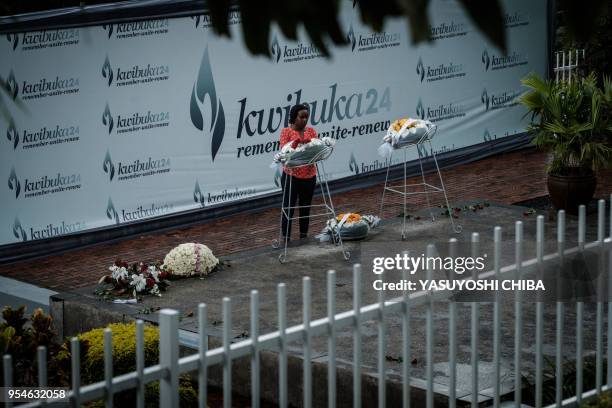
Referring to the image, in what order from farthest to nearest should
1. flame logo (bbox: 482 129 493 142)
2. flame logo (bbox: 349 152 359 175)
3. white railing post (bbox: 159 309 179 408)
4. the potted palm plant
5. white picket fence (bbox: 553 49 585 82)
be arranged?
white picket fence (bbox: 553 49 585 82) → flame logo (bbox: 482 129 493 142) → flame logo (bbox: 349 152 359 175) → the potted palm plant → white railing post (bbox: 159 309 179 408)

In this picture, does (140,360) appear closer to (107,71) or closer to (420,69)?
(107,71)

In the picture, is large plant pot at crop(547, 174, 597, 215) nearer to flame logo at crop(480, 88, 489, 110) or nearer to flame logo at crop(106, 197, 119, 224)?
flame logo at crop(480, 88, 489, 110)

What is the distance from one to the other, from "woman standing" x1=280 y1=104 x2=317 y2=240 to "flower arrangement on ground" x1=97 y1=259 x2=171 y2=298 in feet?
6.56

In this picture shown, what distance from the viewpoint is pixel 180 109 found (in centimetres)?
1486

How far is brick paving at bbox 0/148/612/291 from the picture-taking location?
12953 mm

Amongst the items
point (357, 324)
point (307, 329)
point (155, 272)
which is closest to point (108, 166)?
point (155, 272)

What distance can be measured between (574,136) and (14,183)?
7028 mm

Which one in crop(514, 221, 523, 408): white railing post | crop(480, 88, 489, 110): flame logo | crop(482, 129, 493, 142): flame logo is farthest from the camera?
crop(482, 129, 493, 142): flame logo

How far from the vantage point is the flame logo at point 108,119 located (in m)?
14.1

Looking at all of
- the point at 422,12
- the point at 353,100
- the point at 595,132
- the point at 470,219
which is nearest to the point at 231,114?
the point at 353,100

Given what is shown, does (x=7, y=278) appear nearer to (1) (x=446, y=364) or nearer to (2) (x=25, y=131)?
(2) (x=25, y=131)

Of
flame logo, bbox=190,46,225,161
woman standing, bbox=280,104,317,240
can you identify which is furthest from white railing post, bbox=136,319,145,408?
flame logo, bbox=190,46,225,161

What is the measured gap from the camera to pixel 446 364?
791 centimetres

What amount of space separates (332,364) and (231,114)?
35.2 ft
